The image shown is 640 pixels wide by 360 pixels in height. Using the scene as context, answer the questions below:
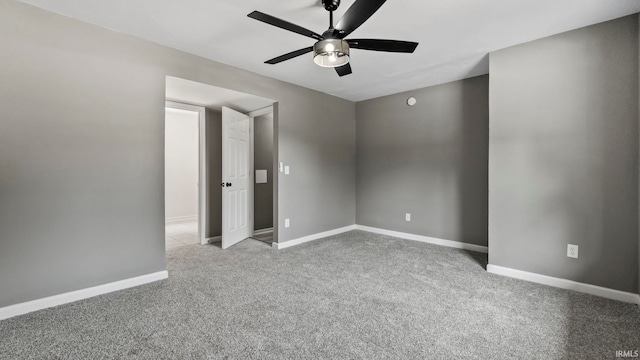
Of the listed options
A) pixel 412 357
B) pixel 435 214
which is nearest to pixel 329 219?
pixel 435 214

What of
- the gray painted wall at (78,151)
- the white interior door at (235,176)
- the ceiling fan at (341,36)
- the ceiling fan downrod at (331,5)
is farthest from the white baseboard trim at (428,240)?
the ceiling fan downrod at (331,5)

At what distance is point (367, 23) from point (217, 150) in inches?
124

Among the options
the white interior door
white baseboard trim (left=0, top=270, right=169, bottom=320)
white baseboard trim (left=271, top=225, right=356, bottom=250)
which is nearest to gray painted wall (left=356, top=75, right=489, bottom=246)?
white baseboard trim (left=271, top=225, right=356, bottom=250)

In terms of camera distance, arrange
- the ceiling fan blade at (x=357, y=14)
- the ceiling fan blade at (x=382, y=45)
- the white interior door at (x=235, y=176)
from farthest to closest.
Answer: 1. the white interior door at (x=235, y=176)
2. the ceiling fan blade at (x=382, y=45)
3. the ceiling fan blade at (x=357, y=14)

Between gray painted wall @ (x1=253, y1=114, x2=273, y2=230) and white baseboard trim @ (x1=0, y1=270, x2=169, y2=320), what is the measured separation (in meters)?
2.43

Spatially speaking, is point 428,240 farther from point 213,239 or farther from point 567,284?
point 213,239

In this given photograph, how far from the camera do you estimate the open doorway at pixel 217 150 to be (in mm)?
3957

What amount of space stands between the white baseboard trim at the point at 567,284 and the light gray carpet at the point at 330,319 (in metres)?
0.09

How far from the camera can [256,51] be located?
326 cm

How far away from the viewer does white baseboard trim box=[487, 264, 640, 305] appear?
2.56 m

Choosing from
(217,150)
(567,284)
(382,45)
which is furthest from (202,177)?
(567,284)

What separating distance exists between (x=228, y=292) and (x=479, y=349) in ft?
6.78

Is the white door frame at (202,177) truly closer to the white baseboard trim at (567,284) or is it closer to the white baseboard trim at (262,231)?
the white baseboard trim at (262,231)

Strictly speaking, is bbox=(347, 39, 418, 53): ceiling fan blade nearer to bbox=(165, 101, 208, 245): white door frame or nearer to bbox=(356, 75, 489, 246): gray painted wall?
bbox=(356, 75, 489, 246): gray painted wall
